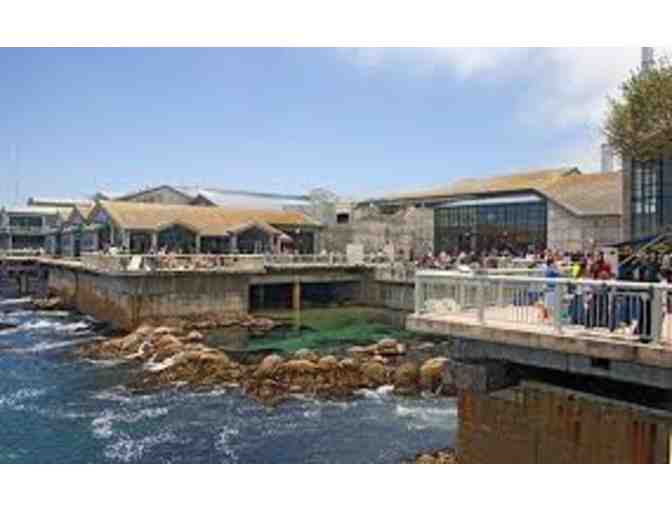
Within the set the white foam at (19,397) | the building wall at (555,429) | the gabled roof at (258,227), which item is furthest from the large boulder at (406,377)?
the gabled roof at (258,227)

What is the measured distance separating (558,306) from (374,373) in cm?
1404

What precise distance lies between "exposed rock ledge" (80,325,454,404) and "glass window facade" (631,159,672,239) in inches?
298

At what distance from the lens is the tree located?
55.6 feet

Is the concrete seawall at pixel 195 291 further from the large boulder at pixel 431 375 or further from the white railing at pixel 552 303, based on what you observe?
the white railing at pixel 552 303

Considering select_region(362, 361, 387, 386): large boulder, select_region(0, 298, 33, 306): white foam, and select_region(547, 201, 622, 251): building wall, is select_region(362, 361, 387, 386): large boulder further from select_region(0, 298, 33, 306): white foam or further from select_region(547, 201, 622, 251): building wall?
select_region(0, 298, 33, 306): white foam

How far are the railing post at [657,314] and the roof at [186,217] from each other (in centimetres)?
3931

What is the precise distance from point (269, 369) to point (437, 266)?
16.2 m

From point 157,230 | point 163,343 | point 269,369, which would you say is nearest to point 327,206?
point 157,230

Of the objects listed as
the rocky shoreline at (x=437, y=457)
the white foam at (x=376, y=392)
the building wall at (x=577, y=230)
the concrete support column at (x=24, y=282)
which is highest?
the building wall at (x=577, y=230)

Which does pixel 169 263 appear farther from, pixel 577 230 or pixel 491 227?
pixel 577 230

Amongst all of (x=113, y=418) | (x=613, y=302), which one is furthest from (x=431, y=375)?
(x=613, y=302)

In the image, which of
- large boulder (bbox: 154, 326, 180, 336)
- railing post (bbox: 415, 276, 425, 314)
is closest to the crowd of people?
railing post (bbox: 415, 276, 425, 314)

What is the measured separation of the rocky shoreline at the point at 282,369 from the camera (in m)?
21.9

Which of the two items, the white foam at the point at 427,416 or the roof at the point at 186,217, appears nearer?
the white foam at the point at 427,416
